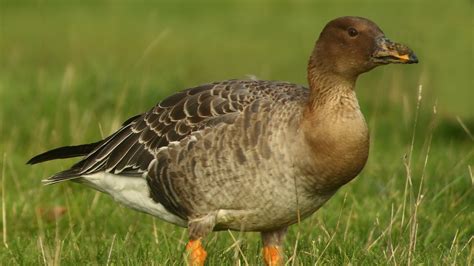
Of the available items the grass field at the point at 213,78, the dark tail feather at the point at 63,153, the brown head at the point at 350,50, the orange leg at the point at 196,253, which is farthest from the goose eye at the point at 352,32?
the dark tail feather at the point at 63,153

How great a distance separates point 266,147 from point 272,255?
0.90 meters

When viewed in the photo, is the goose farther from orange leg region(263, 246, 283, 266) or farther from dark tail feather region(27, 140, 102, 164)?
dark tail feather region(27, 140, 102, 164)

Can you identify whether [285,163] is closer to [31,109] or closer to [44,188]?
[44,188]

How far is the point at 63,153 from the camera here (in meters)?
7.24

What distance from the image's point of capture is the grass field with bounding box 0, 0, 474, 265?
21.6 feet

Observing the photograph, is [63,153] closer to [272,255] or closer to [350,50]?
[272,255]

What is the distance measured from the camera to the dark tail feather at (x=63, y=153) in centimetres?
719

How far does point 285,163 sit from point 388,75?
9629 mm

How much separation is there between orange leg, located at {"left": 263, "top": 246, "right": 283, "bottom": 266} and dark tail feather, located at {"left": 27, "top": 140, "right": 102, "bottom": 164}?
1561 mm

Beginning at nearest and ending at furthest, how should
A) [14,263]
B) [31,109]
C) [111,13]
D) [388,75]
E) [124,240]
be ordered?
[14,263] < [124,240] < [31,109] < [388,75] < [111,13]

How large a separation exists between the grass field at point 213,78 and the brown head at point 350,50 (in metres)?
0.40

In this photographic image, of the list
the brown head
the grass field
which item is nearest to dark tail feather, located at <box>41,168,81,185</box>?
the grass field

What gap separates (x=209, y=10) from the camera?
24531 millimetres

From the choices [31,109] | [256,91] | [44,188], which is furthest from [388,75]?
[256,91]
